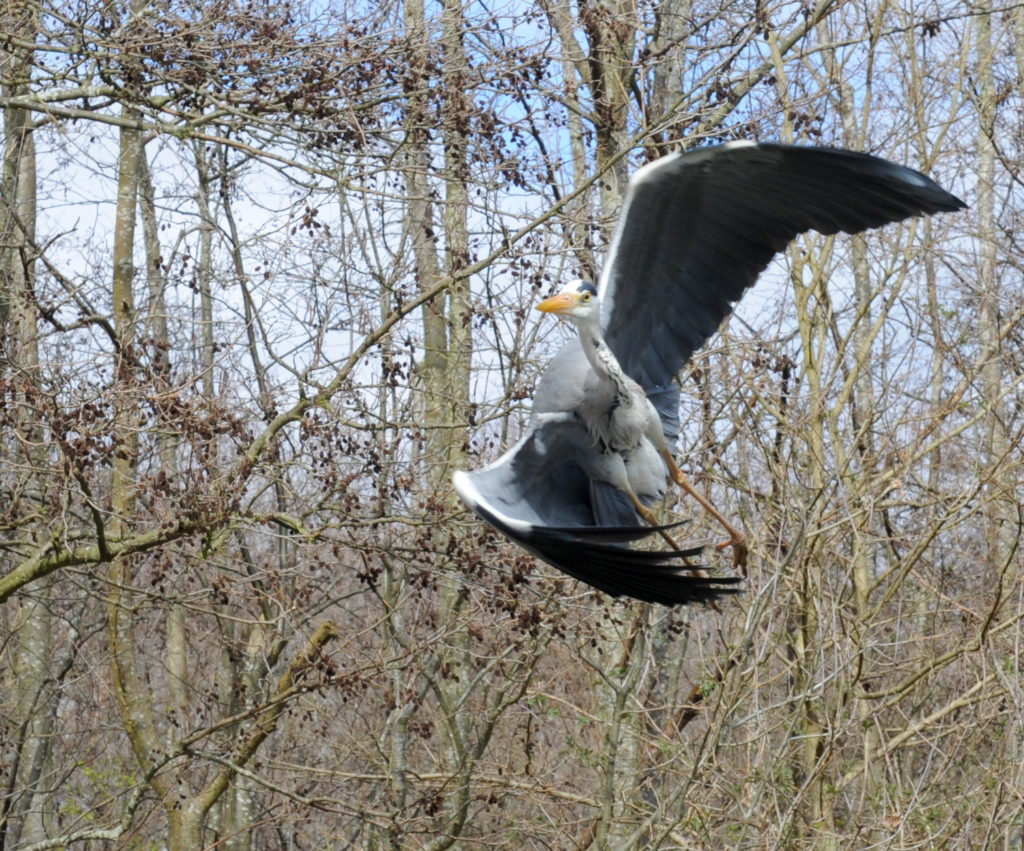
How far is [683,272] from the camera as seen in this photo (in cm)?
645

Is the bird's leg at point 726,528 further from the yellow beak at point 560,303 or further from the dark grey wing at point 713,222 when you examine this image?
the yellow beak at point 560,303

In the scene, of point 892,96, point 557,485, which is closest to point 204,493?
point 557,485

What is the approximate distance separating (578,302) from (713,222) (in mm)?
798

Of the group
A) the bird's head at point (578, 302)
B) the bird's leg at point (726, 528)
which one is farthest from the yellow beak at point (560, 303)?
the bird's leg at point (726, 528)

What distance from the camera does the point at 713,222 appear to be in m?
6.31

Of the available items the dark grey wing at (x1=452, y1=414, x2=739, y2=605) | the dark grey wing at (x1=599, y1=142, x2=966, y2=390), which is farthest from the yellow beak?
the dark grey wing at (x1=452, y1=414, x2=739, y2=605)

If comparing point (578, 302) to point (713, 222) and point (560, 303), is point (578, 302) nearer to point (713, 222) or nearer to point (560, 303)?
point (560, 303)

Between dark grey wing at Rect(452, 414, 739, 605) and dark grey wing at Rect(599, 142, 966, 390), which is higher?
dark grey wing at Rect(599, 142, 966, 390)

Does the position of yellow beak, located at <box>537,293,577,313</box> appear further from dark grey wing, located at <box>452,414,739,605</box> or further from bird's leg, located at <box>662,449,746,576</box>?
bird's leg, located at <box>662,449,746,576</box>

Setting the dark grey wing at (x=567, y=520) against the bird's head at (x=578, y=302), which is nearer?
the dark grey wing at (x=567, y=520)

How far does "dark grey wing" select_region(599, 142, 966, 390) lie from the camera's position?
19.0ft

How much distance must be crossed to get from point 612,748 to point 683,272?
94.4 inches

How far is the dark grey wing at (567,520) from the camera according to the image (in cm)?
491

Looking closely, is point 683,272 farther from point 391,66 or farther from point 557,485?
point 391,66
